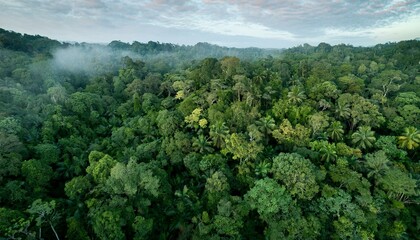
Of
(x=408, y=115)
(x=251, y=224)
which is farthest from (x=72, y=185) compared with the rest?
(x=408, y=115)

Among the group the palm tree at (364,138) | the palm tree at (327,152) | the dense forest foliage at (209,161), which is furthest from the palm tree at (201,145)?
the palm tree at (364,138)

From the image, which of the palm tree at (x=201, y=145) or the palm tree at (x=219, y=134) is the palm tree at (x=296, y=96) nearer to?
the palm tree at (x=219, y=134)

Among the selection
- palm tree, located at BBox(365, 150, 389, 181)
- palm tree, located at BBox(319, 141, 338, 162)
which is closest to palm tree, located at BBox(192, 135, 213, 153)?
palm tree, located at BBox(319, 141, 338, 162)

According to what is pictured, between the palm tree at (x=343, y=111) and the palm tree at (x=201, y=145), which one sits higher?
the palm tree at (x=343, y=111)

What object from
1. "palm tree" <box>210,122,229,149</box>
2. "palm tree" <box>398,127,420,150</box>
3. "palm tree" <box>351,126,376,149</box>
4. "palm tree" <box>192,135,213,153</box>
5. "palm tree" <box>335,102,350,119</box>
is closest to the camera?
"palm tree" <box>192,135,213,153</box>

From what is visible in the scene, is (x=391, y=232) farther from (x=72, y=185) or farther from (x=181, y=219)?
(x=72, y=185)

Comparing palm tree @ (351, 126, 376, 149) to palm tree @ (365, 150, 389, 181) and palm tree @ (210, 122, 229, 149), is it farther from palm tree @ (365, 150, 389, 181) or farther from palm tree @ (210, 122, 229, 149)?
palm tree @ (210, 122, 229, 149)
